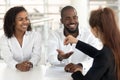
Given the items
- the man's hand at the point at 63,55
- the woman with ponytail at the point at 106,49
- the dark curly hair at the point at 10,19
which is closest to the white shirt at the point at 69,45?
the man's hand at the point at 63,55

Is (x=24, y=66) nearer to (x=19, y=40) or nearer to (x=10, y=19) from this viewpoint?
(x=19, y=40)

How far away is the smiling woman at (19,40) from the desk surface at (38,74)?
16cm

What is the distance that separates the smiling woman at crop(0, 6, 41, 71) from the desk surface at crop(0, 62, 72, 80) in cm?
16

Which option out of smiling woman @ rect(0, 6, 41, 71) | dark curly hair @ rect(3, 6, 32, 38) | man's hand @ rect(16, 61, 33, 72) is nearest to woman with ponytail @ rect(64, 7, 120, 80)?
man's hand @ rect(16, 61, 33, 72)

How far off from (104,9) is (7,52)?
1062 millimetres

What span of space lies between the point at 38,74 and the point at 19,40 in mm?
494

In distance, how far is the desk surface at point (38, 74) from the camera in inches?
66.2

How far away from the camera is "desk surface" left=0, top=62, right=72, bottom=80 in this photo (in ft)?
5.52

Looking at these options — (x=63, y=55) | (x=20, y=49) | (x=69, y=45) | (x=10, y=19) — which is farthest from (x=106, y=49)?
(x=10, y=19)

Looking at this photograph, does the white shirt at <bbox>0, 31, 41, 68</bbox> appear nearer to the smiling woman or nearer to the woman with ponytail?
the smiling woman

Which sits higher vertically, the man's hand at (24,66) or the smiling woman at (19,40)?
the smiling woman at (19,40)

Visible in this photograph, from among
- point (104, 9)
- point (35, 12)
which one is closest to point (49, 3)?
point (35, 12)

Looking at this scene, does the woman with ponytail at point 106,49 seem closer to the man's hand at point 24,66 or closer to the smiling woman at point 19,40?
the man's hand at point 24,66

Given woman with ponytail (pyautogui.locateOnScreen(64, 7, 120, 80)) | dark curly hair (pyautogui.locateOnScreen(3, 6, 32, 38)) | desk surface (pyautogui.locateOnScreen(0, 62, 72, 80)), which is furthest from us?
dark curly hair (pyautogui.locateOnScreen(3, 6, 32, 38))
